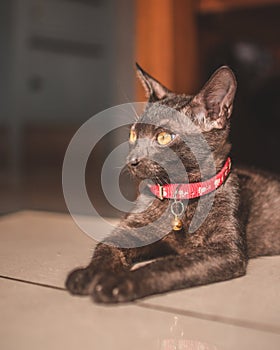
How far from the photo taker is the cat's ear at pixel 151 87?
167 centimetres

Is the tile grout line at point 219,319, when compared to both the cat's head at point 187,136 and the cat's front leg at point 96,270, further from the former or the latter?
the cat's head at point 187,136

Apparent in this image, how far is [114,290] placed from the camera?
1.13 metres

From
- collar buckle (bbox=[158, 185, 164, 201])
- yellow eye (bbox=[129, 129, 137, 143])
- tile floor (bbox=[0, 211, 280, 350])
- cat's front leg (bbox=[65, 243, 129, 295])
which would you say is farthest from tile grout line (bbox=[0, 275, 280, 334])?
yellow eye (bbox=[129, 129, 137, 143])

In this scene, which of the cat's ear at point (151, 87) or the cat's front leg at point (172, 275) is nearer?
the cat's front leg at point (172, 275)

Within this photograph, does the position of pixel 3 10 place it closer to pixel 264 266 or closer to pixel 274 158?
pixel 274 158

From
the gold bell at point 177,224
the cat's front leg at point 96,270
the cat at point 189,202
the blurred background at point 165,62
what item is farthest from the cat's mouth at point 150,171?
the blurred background at point 165,62

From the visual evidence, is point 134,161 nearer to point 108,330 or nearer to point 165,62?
point 108,330

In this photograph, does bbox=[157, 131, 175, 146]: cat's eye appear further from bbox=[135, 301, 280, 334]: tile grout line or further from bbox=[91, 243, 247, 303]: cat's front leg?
bbox=[135, 301, 280, 334]: tile grout line

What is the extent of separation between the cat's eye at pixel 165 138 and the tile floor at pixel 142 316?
1.36 feet

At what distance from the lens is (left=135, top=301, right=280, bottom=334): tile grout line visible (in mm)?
1066

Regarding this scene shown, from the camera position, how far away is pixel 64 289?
4.26 ft

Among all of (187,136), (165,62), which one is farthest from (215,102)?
(165,62)

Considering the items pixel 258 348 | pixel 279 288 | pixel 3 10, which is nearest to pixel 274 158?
pixel 279 288

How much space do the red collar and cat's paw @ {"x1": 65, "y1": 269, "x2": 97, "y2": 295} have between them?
1.22 feet
